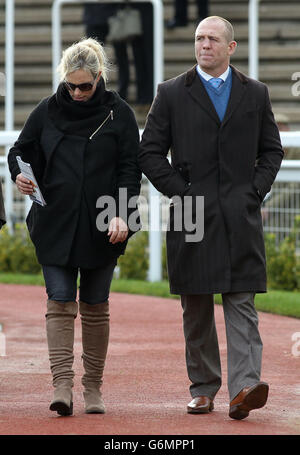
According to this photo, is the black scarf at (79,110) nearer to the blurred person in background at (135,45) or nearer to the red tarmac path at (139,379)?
the red tarmac path at (139,379)

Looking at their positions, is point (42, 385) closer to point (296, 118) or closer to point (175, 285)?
point (175, 285)

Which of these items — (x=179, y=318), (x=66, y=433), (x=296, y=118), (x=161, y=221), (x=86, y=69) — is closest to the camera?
(x=66, y=433)

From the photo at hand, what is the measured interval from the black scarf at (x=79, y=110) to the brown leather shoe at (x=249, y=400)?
4.67 ft

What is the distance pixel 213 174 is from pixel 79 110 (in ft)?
2.30

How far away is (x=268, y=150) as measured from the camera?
19.0 feet

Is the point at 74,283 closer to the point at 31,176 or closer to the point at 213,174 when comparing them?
the point at 31,176

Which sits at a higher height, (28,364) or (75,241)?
(75,241)

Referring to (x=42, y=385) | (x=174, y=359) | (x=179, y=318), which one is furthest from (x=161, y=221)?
(x=42, y=385)

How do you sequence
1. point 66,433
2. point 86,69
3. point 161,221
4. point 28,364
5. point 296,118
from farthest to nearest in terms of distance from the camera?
point 296,118 < point 161,221 < point 28,364 < point 86,69 < point 66,433

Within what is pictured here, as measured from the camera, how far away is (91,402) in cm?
567

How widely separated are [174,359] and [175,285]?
1.69 meters

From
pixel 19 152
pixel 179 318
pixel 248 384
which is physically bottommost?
pixel 179 318

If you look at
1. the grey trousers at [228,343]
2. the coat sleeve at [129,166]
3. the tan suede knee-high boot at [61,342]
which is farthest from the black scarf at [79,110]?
the grey trousers at [228,343]

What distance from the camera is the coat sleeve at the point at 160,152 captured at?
564 centimetres
